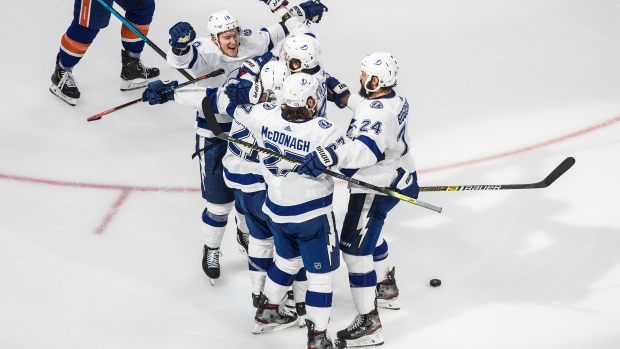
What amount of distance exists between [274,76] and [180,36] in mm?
543

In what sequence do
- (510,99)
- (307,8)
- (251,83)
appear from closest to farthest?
(251,83), (307,8), (510,99)

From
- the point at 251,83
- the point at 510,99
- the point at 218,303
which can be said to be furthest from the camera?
the point at 510,99

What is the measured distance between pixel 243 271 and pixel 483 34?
3.20 meters

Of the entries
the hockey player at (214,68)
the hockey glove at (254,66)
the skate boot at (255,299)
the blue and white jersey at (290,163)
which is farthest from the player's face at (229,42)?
the skate boot at (255,299)

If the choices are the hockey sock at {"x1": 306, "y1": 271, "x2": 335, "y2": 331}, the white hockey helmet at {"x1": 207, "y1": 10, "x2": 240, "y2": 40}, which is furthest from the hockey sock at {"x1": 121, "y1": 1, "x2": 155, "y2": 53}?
the hockey sock at {"x1": 306, "y1": 271, "x2": 335, "y2": 331}

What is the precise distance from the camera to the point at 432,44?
756 centimetres

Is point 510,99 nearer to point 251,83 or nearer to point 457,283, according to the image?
point 457,283

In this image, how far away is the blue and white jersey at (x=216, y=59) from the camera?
5008mm

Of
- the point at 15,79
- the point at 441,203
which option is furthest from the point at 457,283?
the point at 15,79

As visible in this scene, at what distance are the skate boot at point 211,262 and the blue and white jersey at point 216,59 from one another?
608mm

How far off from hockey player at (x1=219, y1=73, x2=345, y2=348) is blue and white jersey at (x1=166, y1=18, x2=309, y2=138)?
0.38 meters

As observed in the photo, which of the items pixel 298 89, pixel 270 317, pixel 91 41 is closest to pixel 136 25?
pixel 91 41

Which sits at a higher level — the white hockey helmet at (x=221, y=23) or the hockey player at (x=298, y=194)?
the white hockey helmet at (x=221, y=23)

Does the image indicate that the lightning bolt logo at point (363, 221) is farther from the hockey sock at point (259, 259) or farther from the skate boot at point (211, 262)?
the skate boot at point (211, 262)
